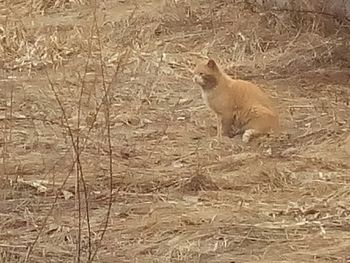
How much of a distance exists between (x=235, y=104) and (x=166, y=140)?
0.53 meters

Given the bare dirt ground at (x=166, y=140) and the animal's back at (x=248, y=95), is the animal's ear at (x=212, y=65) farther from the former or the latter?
the bare dirt ground at (x=166, y=140)

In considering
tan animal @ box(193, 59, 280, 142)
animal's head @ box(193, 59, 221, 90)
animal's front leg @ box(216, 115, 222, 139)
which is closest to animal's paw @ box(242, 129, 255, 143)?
tan animal @ box(193, 59, 280, 142)

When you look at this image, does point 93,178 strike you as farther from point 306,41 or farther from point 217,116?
point 306,41

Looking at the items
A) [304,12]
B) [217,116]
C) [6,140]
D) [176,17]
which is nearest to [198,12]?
[176,17]

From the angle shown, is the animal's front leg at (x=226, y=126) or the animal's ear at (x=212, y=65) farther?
the animal's ear at (x=212, y=65)

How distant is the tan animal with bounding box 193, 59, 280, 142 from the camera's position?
6250mm

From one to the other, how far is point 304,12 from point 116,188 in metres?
3.25

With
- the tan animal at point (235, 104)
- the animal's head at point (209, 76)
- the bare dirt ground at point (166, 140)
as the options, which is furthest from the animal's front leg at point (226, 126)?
the animal's head at point (209, 76)

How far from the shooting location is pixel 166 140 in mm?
6129

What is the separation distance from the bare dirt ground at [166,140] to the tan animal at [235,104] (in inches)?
4.6

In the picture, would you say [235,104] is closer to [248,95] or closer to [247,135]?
[248,95]

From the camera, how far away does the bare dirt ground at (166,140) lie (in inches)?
186

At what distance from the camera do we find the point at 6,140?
19.4 ft

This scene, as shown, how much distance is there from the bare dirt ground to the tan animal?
12 centimetres
